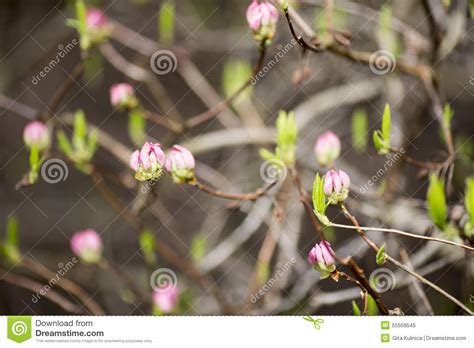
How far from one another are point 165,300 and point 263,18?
1.38 ft

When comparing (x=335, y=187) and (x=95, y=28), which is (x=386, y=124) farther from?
(x=95, y=28)

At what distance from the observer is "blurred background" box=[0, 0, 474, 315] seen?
958 mm

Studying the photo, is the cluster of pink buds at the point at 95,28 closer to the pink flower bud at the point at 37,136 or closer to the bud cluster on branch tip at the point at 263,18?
the pink flower bud at the point at 37,136

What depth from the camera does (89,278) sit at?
1148mm

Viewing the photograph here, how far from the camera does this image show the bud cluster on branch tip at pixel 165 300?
0.89 meters

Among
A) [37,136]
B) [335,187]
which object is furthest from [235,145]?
[335,187]

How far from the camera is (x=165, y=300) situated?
0.90 meters

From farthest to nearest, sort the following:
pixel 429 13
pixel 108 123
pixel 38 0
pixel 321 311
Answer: pixel 108 123, pixel 38 0, pixel 321 311, pixel 429 13

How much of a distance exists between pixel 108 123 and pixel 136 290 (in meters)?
0.38

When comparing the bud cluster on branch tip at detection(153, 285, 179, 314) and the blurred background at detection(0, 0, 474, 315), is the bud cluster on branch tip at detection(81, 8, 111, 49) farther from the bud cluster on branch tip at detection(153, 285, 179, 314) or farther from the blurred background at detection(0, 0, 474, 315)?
the bud cluster on branch tip at detection(153, 285, 179, 314)

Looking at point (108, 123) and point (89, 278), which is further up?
point (108, 123)

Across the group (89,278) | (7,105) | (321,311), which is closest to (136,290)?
(89,278)
